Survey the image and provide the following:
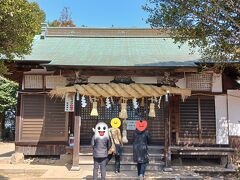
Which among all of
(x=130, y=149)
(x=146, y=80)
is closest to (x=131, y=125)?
(x=130, y=149)

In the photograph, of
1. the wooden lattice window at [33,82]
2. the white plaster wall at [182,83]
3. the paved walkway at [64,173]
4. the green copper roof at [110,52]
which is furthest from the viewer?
the wooden lattice window at [33,82]

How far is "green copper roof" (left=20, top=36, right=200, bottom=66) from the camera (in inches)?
450

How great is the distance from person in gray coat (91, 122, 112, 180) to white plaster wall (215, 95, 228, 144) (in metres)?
5.61

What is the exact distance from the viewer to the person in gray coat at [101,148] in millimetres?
8820

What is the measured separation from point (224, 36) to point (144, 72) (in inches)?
151

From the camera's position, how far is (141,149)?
9.43m

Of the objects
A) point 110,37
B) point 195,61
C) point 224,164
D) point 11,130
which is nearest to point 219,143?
point 224,164

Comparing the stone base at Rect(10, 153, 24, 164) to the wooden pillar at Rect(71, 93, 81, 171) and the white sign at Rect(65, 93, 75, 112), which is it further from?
the wooden pillar at Rect(71, 93, 81, 171)

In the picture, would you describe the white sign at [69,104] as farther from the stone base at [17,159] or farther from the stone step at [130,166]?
the stone base at [17,159]

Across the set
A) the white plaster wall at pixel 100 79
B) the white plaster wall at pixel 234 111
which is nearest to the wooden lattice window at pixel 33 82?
the white plaster wall at pixel 100 79

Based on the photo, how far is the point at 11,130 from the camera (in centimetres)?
2600

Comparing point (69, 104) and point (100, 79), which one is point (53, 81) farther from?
point (100, 79)

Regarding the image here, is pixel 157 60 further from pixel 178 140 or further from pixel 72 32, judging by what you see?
pixel 72 32

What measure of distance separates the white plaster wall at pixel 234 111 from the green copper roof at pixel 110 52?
2.17 metres
